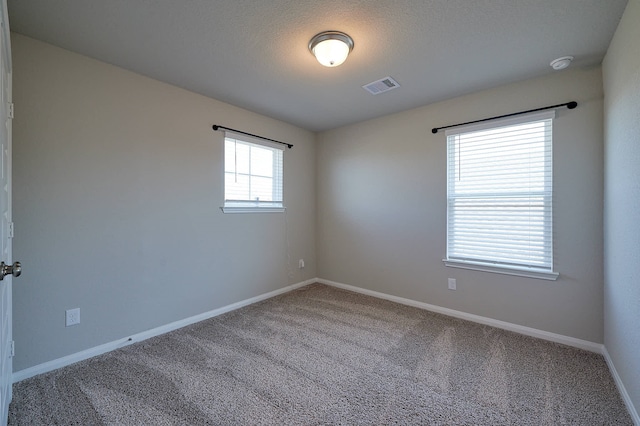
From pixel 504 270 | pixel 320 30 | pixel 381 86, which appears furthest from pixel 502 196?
pixel 320 30

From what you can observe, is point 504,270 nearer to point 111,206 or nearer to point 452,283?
point 452,283

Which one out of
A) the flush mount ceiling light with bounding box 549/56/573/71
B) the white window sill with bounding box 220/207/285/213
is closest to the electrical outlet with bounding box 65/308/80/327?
the white window sill with bounding box 220/207/285/213

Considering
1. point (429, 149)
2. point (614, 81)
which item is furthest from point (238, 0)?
point (614, 81)

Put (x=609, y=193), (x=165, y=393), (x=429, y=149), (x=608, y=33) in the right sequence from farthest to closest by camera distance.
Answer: (x=429, y=149)
(x=609, y=193)
(x=608, y=33)
(x=165, y=393)

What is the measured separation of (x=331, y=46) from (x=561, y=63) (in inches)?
75.5

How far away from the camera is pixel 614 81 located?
1952 millimetres

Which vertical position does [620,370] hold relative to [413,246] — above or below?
below

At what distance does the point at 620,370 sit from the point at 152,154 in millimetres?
3978

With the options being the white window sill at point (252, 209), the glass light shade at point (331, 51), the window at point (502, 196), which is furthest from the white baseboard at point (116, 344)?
the glass light shade at point (331, 51)

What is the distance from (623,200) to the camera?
1772 mm

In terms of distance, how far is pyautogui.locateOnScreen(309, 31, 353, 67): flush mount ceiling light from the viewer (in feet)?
6.27

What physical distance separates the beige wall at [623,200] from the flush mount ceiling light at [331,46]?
1.63 meters

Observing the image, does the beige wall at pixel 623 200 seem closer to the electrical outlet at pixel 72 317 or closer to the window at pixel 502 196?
the window at pixel 502 196

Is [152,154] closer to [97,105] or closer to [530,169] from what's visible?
[97,105]
